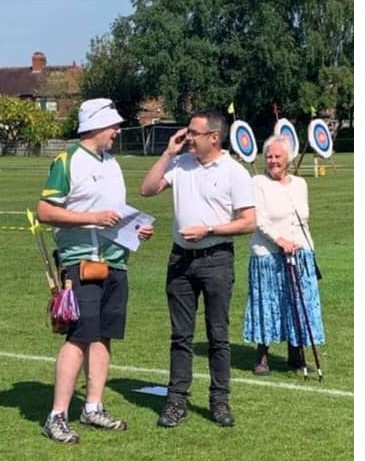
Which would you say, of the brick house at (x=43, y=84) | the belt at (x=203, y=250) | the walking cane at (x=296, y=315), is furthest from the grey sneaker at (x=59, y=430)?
the brick house at (x=43, y=84)

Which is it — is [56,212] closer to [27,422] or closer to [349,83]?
[27,422]

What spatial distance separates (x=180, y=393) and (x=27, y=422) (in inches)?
41.4

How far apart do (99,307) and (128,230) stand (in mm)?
527

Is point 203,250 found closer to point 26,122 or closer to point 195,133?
point 195,133

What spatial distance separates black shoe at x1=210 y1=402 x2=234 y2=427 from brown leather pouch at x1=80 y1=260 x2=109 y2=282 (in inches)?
47.6

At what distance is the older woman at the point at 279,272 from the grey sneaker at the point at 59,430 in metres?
2.29

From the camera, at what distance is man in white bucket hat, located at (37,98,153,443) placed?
652 cm

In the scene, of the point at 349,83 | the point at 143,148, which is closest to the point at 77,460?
the point at 349,83

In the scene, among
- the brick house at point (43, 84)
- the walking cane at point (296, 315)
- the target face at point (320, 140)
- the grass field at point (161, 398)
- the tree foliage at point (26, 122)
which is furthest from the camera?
the brick house at point (43, 84)

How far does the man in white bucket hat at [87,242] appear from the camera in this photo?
6.52 meters

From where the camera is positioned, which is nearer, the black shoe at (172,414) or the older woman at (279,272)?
the black shoe at (172,414)

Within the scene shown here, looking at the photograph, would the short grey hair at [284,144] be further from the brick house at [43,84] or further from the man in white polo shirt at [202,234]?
the brick house at [43,84]

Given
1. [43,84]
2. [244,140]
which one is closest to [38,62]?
[43,84]

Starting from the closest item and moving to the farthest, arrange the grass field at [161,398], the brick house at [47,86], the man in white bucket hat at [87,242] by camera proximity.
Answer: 1. the grass field at [161,398]
2. the man in white bucket hat at [87,242]
3. the brick house at [47,86]
